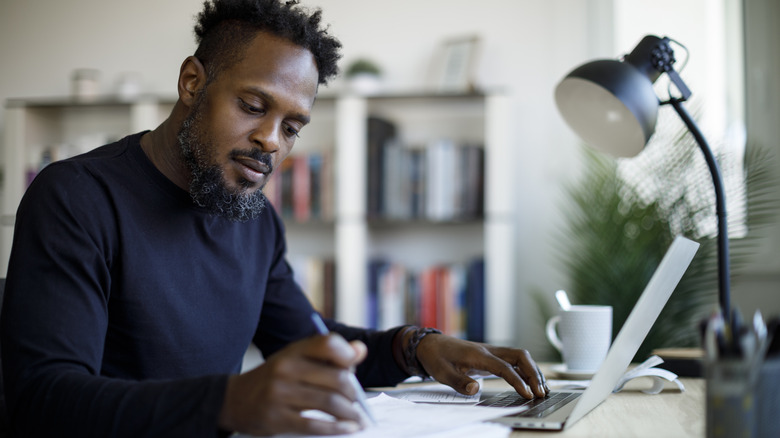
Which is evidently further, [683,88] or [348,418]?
[683,88]

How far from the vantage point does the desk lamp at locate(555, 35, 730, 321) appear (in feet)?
3.65

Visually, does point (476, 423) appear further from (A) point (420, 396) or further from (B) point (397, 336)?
(B) point (397, 336)

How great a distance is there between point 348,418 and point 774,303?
249 centimetres

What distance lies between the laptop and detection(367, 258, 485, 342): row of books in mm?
1750

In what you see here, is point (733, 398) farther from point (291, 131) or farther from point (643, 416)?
point (291, 131)

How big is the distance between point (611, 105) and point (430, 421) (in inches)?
25.1

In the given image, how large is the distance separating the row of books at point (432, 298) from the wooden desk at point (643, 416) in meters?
1.60

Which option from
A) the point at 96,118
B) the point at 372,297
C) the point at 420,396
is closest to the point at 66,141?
the point at 96,118

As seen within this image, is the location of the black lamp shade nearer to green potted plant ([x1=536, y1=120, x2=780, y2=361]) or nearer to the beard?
the beard

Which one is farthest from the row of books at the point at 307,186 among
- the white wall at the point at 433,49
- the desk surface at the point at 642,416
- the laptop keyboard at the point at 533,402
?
the laptop keyboard at the point at 533,402

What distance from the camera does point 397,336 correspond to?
128cm

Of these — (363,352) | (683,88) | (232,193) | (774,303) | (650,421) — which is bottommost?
(774,303)

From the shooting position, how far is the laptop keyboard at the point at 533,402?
90cm

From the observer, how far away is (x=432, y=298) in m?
2.83
